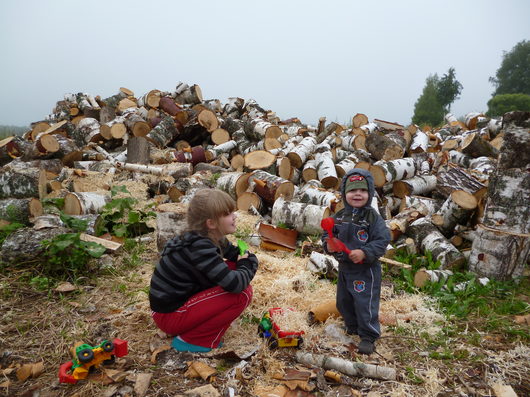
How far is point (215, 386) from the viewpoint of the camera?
96.1 inches

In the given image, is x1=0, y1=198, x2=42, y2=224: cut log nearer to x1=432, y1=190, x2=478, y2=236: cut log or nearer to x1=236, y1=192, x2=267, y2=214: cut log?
x1=236, y1=192, x2=267, y2=214: cut log

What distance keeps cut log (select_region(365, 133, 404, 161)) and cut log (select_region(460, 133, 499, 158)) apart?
137 centimetres

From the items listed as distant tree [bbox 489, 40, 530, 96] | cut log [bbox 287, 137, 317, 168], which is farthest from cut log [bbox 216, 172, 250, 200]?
distant tree [bbox 489, 40, 530, 96]

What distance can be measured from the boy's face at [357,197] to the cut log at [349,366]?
1211 millimetres

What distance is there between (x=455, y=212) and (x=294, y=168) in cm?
335

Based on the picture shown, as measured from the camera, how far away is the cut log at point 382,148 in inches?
297

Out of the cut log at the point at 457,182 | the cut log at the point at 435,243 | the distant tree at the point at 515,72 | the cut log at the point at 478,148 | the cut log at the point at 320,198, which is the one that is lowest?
the cut log at the point at 435,243

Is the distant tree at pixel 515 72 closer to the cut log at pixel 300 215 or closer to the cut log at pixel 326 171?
the cut log at pixel 326 171

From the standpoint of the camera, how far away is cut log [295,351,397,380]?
2.57 m

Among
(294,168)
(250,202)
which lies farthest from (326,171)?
(250,202)

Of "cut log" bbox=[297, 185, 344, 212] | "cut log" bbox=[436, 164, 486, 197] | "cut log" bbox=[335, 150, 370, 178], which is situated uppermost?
"cut log" bbox=[436, 164, 486, 197]

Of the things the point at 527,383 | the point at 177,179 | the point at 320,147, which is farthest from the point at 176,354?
the point at 320,147

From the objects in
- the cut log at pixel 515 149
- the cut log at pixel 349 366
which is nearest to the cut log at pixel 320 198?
the cut log at pixel 515 149

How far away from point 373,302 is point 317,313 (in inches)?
26.6
